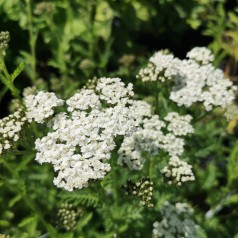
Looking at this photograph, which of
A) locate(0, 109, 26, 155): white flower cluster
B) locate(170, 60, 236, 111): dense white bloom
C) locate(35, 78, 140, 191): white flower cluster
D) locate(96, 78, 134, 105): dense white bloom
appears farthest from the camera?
locate(170, 60, 236, 111): dense white bloom

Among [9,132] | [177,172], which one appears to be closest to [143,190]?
[177,172]

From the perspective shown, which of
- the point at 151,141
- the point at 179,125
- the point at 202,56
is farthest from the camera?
the point at 202,56

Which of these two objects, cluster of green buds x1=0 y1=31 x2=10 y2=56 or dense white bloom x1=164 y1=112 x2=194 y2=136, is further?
dense white bloom x1=164 y1=112 x2=194 y2=136

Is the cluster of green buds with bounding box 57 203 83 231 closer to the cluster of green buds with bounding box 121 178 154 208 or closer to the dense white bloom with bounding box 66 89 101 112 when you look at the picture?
the cluster of green buds with bounding box 121 178 154 208

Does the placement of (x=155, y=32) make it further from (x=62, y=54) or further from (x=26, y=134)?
(x=26, y=134)

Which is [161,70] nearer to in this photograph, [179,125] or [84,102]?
[179,125]

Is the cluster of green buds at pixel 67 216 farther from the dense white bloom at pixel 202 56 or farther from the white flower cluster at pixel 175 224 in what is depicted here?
the dense white bloom at pixel 202 56

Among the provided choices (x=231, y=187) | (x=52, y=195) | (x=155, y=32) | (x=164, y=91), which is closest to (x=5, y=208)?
(x=52, y=195)

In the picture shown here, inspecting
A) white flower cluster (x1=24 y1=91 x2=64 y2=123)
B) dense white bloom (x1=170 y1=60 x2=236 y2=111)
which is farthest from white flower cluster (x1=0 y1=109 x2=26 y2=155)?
dense white bloom (x1=170 y1=60 x2=236 y2=111)
